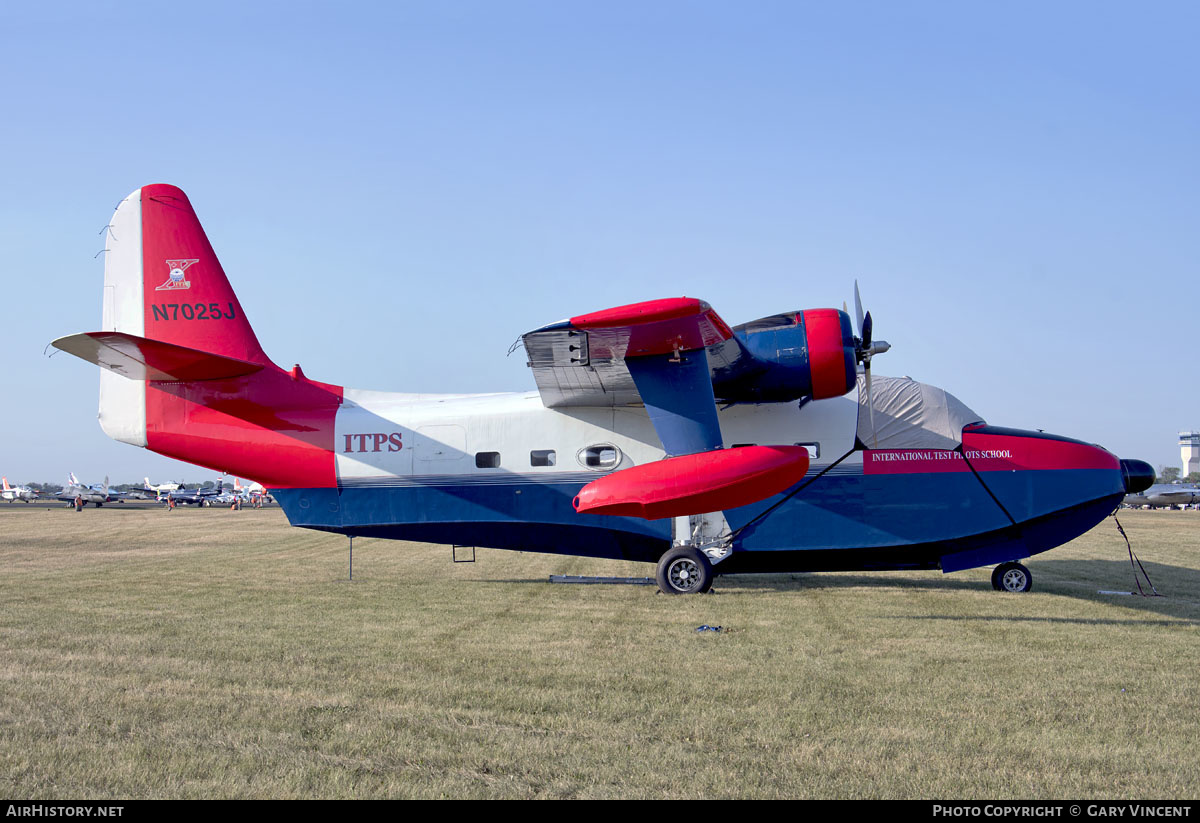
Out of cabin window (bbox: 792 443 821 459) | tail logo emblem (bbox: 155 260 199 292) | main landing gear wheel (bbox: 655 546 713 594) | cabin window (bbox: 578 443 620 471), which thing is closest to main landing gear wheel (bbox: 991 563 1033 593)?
cabin window (bbox: 792 443 821 459)

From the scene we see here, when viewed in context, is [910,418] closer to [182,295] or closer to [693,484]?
[693,484]

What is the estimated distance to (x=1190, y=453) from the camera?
438 feet

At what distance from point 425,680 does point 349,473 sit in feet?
21.7

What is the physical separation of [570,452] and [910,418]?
503 cm

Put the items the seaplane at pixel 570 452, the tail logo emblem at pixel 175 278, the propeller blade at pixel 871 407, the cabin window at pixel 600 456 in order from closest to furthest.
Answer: the propeller blade at pixel 871 407 < the seaplane at pixel 570 452 < the cabin window at pixel 600 456 < the tail logo emblem at pixel 175 278

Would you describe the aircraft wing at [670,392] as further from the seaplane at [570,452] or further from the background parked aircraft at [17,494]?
the background parked aircraft at [17,494]

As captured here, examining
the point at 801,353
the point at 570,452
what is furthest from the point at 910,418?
the point at 570,452

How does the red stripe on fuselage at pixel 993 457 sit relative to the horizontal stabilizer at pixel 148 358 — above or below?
below

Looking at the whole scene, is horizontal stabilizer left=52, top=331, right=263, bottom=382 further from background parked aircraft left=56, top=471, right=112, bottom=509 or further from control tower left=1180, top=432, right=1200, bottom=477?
control tower left=1180, top=432, right=1200, bottom=477

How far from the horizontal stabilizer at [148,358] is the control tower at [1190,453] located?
505 ft

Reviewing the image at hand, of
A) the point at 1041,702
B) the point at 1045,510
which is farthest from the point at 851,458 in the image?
the point at 1041,702

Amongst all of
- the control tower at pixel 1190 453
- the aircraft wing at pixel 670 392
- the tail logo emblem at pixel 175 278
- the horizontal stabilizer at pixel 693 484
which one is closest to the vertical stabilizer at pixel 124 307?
the tail logo emblem at pixel 175 278

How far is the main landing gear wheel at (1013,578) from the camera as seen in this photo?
41.7 ft

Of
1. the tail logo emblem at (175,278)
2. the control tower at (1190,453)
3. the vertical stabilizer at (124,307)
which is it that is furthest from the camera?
the control tower at (1190,453)
